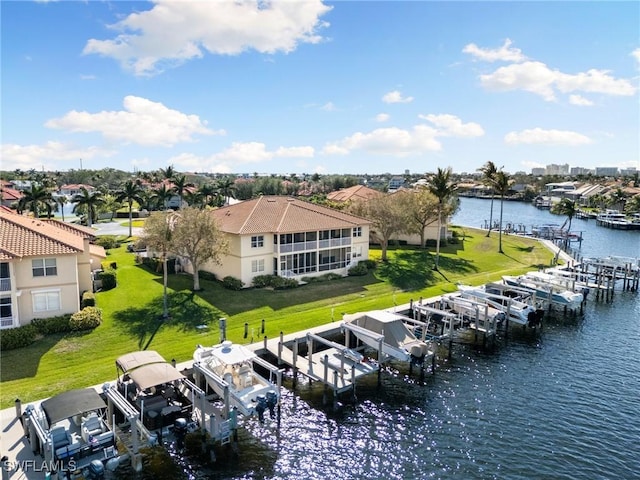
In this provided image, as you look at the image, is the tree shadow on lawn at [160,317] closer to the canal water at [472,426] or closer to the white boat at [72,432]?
the white boat at [72,432]

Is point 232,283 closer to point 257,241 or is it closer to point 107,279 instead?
point 257,241

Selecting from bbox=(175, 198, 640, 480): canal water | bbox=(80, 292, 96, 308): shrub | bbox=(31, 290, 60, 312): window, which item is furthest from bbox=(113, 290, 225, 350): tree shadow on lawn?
bbox=(175, 198, 640, 480): canal water

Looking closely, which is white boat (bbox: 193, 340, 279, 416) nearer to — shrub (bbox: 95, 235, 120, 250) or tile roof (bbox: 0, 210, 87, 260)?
tile roof (bbox: 0, 210, 87, 260)

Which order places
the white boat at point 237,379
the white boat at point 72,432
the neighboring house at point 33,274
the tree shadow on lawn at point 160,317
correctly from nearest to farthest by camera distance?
the white boat at point 72,432 < the white boat at point 237,379 < the neighboring house at point 33,274 < the tree shadow on lawn at point 160,317

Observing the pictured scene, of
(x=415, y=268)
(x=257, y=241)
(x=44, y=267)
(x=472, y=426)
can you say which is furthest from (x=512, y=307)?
(x=44, y=267)

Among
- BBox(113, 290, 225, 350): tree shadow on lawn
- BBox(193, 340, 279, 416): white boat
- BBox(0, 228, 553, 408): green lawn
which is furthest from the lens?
BBox(113, 290, 225, 350): tree shadow on lawn

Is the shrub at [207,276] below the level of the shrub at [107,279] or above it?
below

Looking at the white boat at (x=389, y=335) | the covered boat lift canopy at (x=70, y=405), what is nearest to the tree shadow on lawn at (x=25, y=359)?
the covered boat lift canopy at (x=70, y=405)

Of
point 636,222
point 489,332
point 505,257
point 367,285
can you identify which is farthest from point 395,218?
point 636,222

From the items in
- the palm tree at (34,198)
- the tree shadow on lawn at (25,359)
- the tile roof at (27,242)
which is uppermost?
the palm tree at (34,198)
